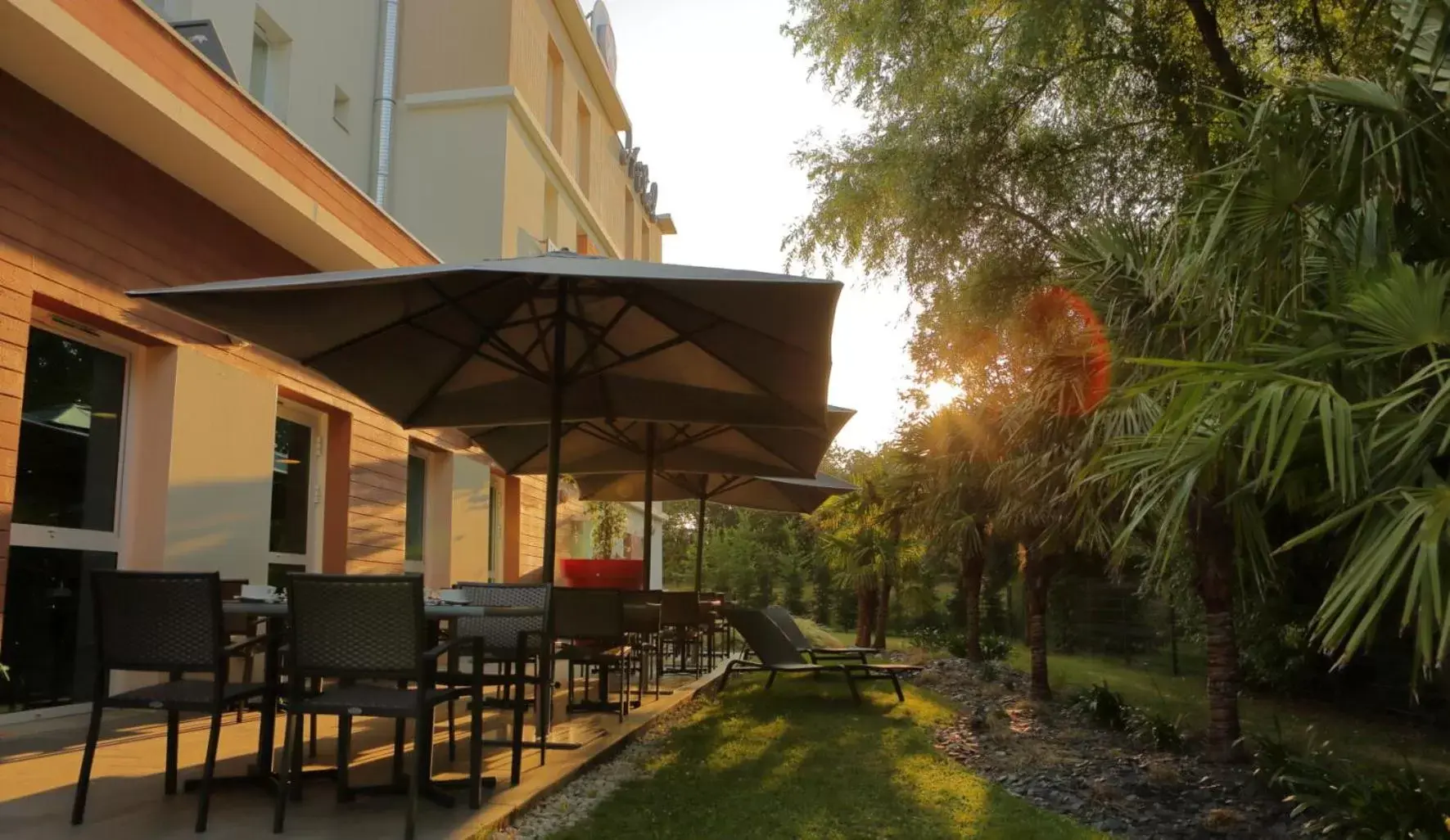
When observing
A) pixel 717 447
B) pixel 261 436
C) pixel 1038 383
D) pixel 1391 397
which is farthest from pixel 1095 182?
pixel 261 436

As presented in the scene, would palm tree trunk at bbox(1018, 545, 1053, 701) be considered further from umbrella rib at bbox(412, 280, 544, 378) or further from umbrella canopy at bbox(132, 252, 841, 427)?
umbrella rib at bbox(412, 280, 544, 378)

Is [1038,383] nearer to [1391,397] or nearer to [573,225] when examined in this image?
[1391,397]

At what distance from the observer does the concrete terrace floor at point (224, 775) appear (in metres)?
3.55

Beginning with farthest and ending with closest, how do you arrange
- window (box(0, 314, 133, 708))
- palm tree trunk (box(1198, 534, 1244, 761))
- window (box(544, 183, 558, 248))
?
window (box(544, 183, 558, 248)) < palm tree trunk (box(1198, 534, 1244, 761)) < window (box(0, 314, 133, 708))

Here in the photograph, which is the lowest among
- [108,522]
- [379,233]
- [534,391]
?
[108,522]

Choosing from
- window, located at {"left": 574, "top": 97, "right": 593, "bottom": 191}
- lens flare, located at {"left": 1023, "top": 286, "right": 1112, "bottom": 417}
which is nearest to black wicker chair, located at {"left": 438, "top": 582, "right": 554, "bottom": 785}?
lens flare, located at {"left": 1023, "top": 286, "right": 1112, "bottom": 417}

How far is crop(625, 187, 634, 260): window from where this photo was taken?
986 inches

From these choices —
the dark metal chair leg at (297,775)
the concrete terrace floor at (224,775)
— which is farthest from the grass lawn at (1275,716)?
the dark metal chair leg at (297,775)

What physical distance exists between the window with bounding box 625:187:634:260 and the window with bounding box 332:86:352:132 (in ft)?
37.1

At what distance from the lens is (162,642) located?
3.67 meters

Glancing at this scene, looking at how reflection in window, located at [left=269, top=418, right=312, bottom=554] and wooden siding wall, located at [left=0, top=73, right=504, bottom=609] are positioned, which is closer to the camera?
wooden siding wall, located at [left=0, top=73, right=504, bottom=609]

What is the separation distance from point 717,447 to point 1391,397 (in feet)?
19.6

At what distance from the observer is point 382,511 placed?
984 centimetres

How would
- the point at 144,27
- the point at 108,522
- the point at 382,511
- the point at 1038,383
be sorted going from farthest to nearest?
the point at 382,511 < the point at 1038,383 < the point at 108,522 < the point at 144,27
